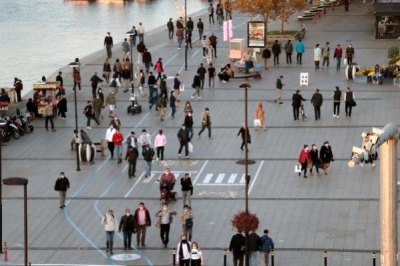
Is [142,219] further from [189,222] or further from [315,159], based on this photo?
[315,159]

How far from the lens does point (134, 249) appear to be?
3666cm

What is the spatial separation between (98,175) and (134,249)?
352 inches

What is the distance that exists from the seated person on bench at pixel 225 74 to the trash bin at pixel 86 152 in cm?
1643

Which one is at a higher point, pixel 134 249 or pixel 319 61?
pixel 319 61

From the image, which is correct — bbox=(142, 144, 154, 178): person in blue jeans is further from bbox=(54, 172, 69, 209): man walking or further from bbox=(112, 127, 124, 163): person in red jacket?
bbox=(54, 172, 69, 209): man walking

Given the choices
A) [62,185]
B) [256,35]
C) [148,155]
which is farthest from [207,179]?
[256,35]

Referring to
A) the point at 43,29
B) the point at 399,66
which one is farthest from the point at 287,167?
the point at 43,29

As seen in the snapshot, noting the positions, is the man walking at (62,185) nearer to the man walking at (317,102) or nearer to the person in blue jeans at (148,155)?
the person in blue jeans at (148,155)

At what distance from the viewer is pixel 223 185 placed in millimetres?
43500

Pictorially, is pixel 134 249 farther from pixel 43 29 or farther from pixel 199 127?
pixel 43 29

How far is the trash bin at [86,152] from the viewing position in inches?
1838

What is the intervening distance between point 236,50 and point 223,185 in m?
25.2

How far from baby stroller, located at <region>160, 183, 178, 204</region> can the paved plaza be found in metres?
0.27

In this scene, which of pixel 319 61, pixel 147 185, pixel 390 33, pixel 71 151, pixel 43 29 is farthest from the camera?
pixel 43 29
